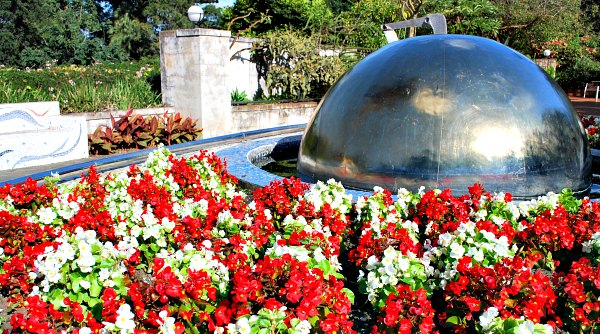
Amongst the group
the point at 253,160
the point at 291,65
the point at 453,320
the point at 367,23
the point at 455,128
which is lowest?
the point at 453,320

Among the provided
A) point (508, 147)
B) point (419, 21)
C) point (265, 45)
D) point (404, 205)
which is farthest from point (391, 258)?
point (265, 45)

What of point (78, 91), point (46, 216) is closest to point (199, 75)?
point (78, 91)

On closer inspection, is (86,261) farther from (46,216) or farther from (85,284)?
→ (46,216)

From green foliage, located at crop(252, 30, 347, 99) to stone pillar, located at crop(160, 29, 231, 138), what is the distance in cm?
365

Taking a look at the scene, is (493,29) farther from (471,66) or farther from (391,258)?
(391,258)

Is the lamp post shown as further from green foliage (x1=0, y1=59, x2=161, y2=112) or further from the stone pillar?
green foliage (x1=0, y1=59, x2=161, y2=112)

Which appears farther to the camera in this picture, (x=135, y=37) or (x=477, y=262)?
(x=135, y=37)

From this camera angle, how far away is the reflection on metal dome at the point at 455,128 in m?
4.95

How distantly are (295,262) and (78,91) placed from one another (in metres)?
11.3

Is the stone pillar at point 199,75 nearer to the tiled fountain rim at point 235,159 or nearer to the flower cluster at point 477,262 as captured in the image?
the tiled fountain rim at point 235,159

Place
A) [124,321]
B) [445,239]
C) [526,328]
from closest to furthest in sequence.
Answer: [526,328]
[124,321]
[445,239]

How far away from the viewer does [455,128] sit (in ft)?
16.3

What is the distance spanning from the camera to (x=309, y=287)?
2760 mm

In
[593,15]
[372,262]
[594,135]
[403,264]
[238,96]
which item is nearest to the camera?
[403,264]
